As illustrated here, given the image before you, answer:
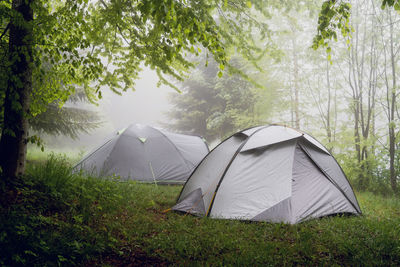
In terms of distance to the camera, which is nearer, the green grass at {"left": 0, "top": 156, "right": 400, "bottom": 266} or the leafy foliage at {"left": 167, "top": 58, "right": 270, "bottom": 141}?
the green grass at {"left": 0, "top": 156, "right": 400, "bottom": 266}

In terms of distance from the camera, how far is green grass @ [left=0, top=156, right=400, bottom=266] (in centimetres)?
273

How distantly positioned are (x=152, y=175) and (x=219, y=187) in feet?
11.4

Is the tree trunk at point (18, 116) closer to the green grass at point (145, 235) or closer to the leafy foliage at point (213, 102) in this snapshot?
the green grass at point (145, 235)

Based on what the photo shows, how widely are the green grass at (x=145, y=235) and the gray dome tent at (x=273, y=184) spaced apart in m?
0.24

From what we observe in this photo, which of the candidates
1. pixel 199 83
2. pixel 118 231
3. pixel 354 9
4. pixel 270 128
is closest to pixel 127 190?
pixel 118 231

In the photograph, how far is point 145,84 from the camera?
74250mm

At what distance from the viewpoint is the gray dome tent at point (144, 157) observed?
7.46m

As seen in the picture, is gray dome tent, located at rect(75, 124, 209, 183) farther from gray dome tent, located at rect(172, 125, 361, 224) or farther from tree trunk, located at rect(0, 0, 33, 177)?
tree trunk, located at rect(0, 0, 33, 177)

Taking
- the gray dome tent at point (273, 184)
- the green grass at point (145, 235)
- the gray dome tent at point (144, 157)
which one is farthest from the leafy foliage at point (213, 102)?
the green grass at point (145, 235)

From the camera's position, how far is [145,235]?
350cm

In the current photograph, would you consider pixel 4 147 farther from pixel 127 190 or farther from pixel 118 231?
pixel 127 190

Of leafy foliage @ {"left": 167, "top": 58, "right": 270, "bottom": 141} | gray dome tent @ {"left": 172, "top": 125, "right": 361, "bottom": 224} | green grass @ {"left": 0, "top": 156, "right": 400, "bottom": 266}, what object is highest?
leafy foliage @ {"left": 167, "top": 58, "right": 270, "bottom": 141}

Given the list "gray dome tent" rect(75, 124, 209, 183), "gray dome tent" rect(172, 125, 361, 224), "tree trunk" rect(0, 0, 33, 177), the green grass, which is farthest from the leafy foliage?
"tree trunk" rect(0, 0, 33, 177)

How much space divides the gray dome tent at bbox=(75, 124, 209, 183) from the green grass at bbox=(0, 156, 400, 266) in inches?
119
